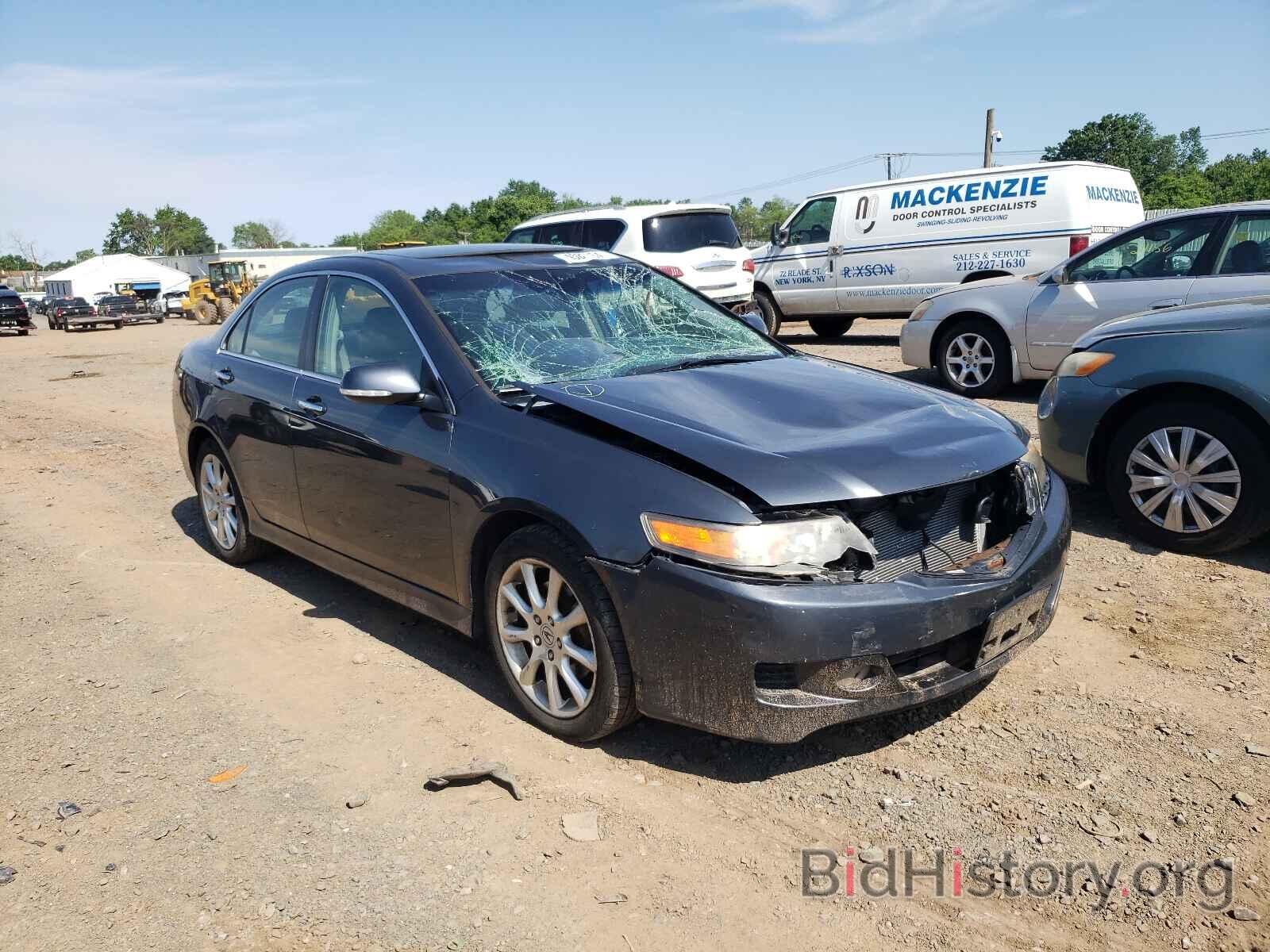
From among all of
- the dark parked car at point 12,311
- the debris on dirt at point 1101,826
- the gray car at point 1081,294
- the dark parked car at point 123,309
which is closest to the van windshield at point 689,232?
the gray car at point 1081,294

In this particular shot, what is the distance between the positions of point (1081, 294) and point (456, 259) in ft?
19.0

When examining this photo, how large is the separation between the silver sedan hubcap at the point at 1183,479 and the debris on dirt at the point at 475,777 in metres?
3.58

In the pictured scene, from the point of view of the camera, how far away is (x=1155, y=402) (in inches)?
200

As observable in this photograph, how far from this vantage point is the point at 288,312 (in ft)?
15.9

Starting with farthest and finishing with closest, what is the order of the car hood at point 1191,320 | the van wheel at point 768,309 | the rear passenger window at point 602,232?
the van wheel at point 768,309 < the rear passenger window at point 602,232 < the car hood at point 1191,320

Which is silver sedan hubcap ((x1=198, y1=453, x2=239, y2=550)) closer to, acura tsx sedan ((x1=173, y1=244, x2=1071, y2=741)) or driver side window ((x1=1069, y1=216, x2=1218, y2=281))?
acura tsx sedan ((x1=173, y1=244, x2=1071, y2=741))

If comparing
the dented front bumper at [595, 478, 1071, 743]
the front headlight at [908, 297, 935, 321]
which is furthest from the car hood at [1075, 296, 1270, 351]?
the front headlight at [908, 297, 935, 321]

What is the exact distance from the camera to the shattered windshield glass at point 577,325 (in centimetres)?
382

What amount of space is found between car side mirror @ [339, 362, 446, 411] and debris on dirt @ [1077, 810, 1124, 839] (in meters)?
2.49

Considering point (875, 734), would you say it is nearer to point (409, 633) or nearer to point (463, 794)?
point (463, 794)

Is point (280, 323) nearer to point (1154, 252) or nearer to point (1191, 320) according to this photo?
point (1191, 320)

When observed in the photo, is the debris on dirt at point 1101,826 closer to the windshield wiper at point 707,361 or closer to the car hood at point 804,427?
the car hood at point 804,427

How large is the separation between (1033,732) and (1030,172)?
1052 cm

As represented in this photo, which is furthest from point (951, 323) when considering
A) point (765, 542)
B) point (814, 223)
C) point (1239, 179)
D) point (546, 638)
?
point (1239, 179)
